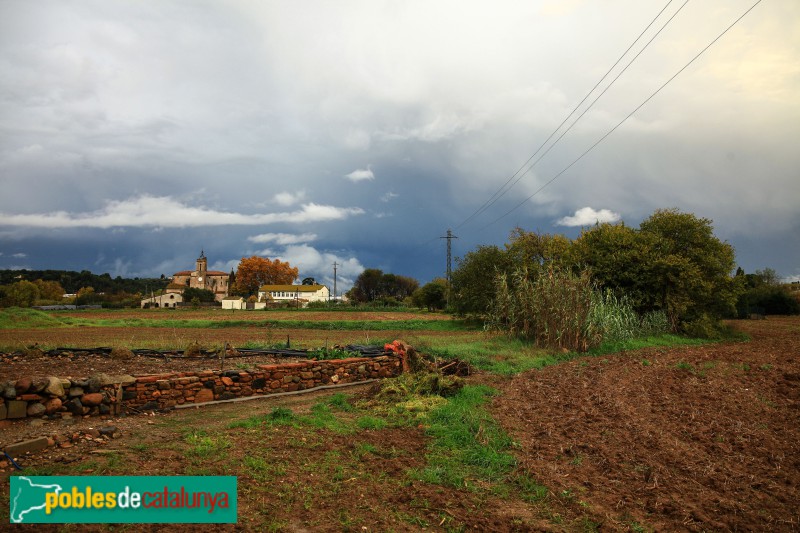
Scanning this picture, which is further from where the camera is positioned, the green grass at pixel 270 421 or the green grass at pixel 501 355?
the green grass at pixel 501 355

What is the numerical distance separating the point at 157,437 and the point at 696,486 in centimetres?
720

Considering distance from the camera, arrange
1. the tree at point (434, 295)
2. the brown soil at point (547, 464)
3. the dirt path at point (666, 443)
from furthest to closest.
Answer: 1. the tree at point (434, 295)
2. the dirt path at point (666, 443)
3. the brown soil at point (547, 464)

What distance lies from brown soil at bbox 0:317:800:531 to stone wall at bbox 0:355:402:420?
0.37 m

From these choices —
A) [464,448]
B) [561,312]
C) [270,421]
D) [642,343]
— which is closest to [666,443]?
[464,448]

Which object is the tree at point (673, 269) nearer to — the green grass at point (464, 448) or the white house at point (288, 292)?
the green grass at point (464, 448)

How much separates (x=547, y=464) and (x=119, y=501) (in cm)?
491

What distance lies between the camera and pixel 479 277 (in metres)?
33.4

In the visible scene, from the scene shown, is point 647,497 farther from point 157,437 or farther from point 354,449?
point 157,437

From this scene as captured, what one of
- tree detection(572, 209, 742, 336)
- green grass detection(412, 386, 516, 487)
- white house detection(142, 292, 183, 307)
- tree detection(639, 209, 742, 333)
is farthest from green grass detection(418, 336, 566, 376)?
white house detection(142, 292, 183, 307)

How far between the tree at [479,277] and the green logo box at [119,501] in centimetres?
2807

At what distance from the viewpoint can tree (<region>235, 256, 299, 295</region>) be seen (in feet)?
346

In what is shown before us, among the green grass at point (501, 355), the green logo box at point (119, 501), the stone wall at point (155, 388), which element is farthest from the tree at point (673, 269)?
the green logo box at point (119, 501)

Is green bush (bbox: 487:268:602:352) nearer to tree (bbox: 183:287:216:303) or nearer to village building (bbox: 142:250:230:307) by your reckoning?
tree (bbox: 183:287:216:303)

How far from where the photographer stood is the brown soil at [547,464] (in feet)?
15.9
